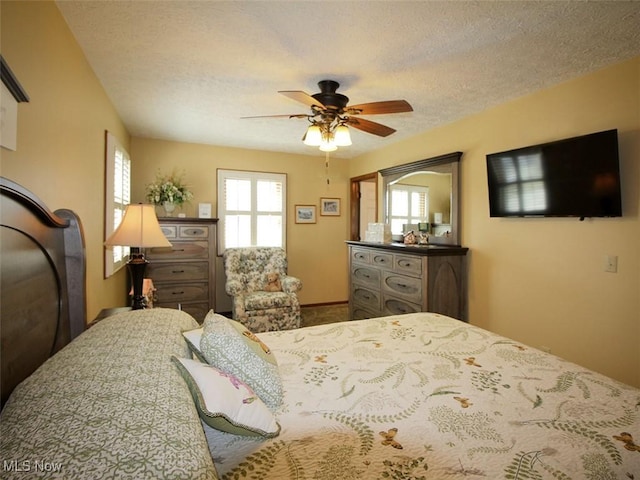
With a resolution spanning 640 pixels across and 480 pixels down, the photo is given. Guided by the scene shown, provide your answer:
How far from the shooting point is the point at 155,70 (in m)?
2.46

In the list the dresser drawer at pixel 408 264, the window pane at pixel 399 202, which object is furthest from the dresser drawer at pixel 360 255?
the window pane at pixel 399 202

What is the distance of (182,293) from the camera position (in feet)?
13.8

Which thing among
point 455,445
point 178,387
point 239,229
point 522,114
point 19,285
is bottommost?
point 455,445

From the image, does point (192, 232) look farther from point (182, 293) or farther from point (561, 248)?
point (561, 248)

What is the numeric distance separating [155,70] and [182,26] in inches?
27.4

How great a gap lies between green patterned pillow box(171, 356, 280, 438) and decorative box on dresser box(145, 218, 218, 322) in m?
3.35

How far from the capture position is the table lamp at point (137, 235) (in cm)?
212

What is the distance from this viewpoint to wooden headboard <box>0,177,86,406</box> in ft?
3.19

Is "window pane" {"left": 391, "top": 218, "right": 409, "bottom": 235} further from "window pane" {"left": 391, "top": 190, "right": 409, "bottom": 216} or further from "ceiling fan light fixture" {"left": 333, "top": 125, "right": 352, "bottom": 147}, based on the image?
"ceiling fan light fixture" {"left": 333, "top": 125, "right": 352, "bottom": 147}

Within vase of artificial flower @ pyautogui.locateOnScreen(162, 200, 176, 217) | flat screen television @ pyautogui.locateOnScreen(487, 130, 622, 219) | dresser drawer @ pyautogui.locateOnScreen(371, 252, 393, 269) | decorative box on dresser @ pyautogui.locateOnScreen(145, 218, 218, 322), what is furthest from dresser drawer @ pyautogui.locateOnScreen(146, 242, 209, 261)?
flat screen television @ pyautogui.locateOnScreen(487, 130, 622, 219)

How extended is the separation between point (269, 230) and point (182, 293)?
1.60m

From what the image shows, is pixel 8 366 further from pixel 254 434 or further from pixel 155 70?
pixel 155 70

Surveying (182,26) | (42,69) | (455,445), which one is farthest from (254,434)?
Answer: (182,26)

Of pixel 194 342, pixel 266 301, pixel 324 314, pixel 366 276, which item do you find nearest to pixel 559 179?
pixel 366 276
